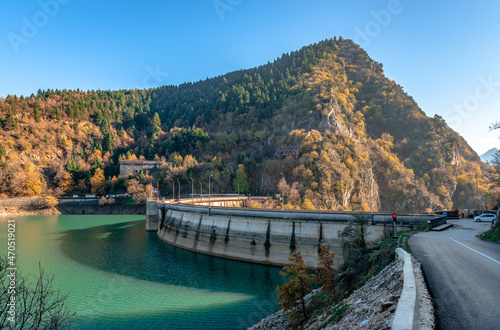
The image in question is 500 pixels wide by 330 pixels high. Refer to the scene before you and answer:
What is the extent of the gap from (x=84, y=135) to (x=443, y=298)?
19127cm

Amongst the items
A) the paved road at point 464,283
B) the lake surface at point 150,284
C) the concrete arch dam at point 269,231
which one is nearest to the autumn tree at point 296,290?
the lake surface at point 150,284

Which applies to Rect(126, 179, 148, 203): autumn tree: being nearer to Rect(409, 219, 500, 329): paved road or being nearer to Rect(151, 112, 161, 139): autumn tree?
Rect(151, 112, 161, 139): autumn tree

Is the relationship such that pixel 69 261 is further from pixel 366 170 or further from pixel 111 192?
pixel 366 170

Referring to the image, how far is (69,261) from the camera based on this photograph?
130 ft

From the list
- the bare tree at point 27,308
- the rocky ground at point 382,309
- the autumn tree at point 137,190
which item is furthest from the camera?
the autumn tree at point 137,190

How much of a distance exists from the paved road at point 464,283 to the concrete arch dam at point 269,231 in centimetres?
1871

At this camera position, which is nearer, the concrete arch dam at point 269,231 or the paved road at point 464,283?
the paved road at point 464,283

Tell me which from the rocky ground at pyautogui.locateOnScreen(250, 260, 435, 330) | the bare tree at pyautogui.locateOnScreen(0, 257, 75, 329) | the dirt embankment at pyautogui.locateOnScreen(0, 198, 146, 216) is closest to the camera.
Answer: the rocky ground at pyautogui.locateOnScreen(250, 260, 435, 330)

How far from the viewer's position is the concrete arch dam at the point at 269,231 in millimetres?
36844

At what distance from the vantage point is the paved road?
7.49 metres

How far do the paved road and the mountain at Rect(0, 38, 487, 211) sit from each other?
73.4 metres

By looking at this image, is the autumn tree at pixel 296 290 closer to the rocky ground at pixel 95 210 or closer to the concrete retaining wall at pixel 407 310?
the concrete retaining wall at pixel 407 310

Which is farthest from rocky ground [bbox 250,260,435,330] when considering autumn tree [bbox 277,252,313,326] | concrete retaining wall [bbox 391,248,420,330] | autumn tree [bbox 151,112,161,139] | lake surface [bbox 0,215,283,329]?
autumn tree [bbox 151,112,161,139]

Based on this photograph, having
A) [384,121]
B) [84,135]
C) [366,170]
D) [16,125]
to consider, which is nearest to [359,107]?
[384,121]
